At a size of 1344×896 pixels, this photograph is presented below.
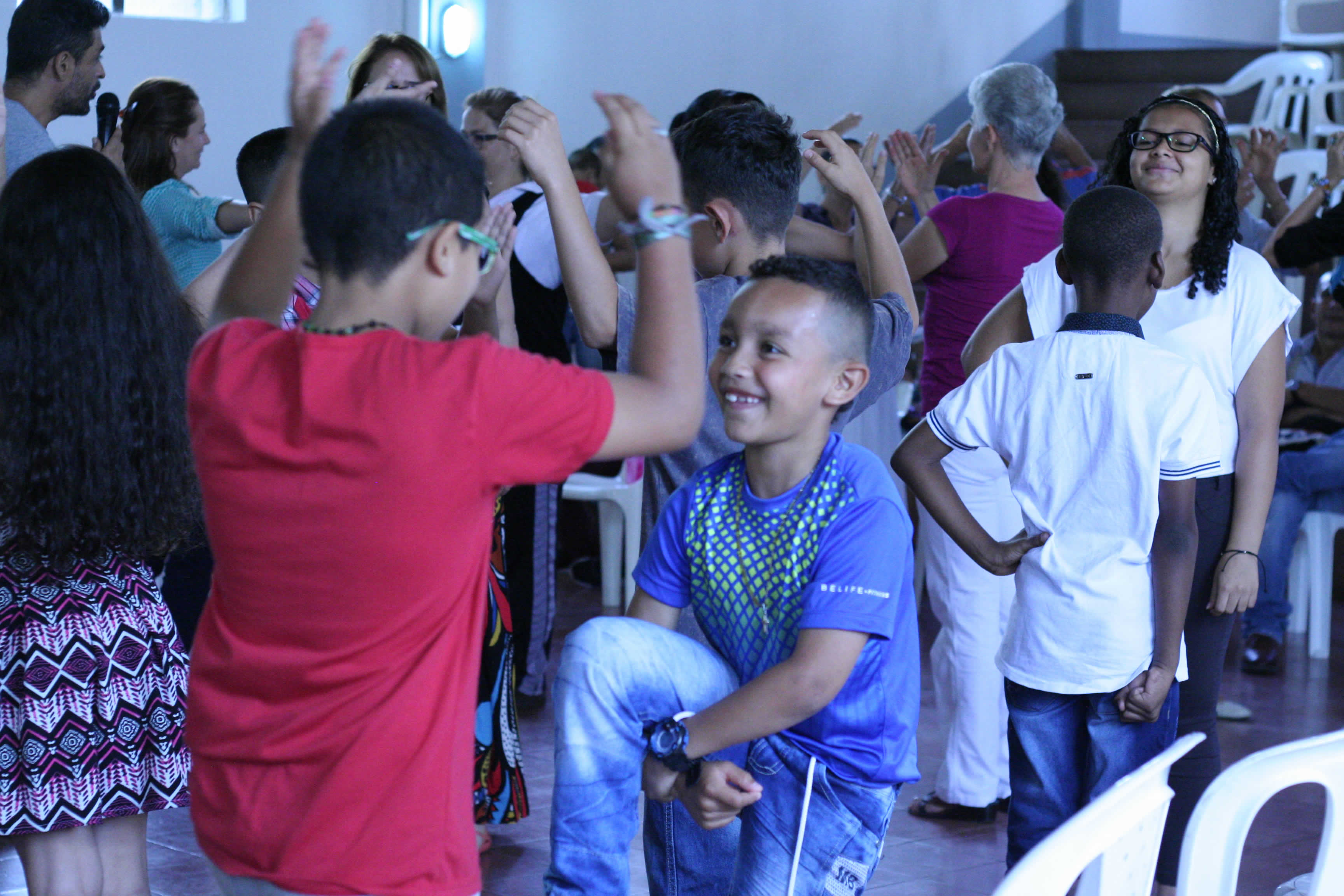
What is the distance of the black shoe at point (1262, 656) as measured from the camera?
477cm

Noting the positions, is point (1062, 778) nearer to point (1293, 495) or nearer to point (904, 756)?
point (904, 756)

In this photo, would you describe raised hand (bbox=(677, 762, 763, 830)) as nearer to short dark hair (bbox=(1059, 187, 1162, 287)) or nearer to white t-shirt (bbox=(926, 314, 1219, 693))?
white t-shirt (bbox=(926, 314, 1219, 693))

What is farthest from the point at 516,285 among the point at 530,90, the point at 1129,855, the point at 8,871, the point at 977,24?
the point at 977,24

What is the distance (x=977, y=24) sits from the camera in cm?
879

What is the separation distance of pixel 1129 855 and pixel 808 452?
0.66m

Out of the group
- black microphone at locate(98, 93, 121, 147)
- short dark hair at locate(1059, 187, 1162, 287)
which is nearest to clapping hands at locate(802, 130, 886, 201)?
short dark hair at locate(1059, 187, 1162, 287)

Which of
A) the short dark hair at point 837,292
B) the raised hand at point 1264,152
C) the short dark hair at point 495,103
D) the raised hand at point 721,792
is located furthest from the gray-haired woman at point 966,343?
the raised hand at point 721,792

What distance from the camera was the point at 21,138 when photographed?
341 centimetres

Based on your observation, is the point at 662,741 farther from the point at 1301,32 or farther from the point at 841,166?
the point at 1301,32

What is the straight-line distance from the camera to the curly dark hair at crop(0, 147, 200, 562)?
197cm

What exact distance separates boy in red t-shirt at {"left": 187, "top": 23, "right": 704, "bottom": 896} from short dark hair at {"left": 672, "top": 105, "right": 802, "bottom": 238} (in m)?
0.66

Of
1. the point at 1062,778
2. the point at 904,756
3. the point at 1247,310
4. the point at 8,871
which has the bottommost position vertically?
the point at 8,871

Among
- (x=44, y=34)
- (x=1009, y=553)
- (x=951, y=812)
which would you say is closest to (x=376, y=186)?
(x=1009, y=553)

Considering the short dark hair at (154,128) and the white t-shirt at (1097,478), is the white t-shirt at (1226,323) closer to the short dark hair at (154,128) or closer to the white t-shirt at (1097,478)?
the white t-shirt at (1097,478)
